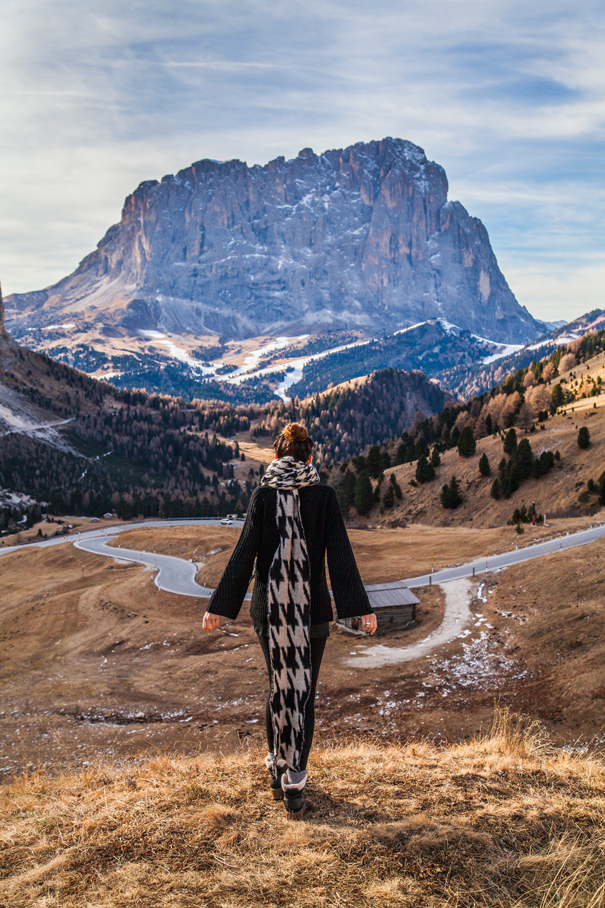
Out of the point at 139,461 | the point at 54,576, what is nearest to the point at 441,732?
the point at 54,576

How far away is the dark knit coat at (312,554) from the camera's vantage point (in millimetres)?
5992

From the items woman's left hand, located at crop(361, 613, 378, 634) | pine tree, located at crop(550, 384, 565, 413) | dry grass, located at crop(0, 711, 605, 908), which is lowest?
dry grass, located at crop(0, 711, 605, 908)

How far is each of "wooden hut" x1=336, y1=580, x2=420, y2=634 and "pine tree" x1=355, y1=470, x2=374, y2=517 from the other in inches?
1930

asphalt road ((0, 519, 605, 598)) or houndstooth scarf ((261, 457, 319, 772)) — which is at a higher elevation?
houndstooth scarf ((261, 457, 319, 772))

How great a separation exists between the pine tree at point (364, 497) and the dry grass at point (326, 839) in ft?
237

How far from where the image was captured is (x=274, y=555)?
5.95 m

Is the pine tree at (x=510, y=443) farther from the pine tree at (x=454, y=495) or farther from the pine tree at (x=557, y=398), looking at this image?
the pine tree at (x=557, y=398)

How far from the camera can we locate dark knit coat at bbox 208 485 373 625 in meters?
5.99

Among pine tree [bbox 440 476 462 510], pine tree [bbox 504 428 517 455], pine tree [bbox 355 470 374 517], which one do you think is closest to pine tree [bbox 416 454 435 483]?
pine tree [bbox 440 476 462 510]

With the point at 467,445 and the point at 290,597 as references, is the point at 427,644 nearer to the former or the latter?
the point at 290,597

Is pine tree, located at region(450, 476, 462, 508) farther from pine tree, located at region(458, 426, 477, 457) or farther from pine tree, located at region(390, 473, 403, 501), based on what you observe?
pine tree, located at region(390, 473, 403, 501)

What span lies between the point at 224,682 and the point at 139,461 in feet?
578

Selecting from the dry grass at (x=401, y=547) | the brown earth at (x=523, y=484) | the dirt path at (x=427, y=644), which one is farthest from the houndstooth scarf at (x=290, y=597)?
the brown earth at (x=523, y=484)

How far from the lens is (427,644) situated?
25438mm
